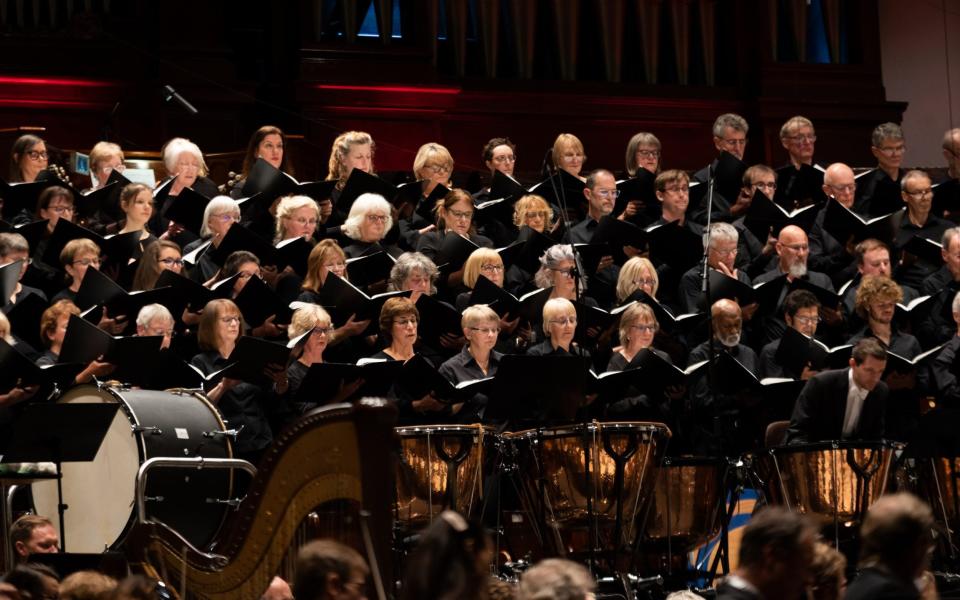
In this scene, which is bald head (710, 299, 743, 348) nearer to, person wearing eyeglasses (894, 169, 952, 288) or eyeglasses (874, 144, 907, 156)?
person wearing eyeglasses (894, 169, 952, 288)

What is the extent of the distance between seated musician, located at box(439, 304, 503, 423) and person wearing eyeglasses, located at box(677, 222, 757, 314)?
3.75ft

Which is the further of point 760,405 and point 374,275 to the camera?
point 374,275

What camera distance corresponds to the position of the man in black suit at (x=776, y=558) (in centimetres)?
314

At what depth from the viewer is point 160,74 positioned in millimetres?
10383

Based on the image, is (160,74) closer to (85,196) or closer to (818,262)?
(85,196)

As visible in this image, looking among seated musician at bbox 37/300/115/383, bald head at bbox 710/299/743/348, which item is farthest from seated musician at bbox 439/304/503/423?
seated musician at bbox 37/300/115/383

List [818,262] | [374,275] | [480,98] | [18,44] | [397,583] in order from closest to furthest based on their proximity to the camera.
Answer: [397,583], [374,275], [818,262], [18,44], [480,98]

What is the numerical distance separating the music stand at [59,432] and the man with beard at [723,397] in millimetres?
2636

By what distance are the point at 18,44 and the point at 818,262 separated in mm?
5439

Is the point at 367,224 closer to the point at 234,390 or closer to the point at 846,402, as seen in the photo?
the point at 234,390

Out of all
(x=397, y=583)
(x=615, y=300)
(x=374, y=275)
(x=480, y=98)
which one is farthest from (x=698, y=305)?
(x=480, y=98)

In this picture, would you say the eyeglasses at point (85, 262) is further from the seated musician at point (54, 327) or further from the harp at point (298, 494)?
the harp at point (298, 494)

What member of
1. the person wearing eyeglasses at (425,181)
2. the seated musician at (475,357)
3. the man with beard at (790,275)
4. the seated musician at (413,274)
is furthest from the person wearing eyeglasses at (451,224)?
the man with beard at (790,275)

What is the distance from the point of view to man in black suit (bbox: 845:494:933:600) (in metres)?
3.23
